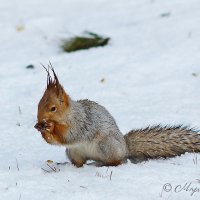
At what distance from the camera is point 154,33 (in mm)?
8602

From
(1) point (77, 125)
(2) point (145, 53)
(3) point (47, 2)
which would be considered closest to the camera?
(1) point (77, 125)

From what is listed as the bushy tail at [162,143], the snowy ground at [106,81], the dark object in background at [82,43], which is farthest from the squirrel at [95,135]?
the dark object in background at [82,43]

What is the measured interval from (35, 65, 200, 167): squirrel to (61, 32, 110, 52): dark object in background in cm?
339

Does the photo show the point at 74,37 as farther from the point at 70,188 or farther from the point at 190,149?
the point at 70,188

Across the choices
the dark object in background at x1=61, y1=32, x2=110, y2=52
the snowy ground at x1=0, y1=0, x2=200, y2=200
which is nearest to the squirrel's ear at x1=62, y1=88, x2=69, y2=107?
the snowy ground at x1=0, y1=0, x2=200, y2=200

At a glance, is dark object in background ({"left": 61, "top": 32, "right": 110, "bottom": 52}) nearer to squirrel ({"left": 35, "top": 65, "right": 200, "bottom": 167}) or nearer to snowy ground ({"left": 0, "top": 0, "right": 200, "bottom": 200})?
snowy ground ({"left": 0, "top": 0, "right": 200, "bottom": 200})

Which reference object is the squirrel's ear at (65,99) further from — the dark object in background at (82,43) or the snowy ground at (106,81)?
the dark object in background at (82,43)

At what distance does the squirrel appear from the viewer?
14.8ft

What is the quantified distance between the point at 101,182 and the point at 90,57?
12.7ft

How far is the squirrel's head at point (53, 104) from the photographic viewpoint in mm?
4449

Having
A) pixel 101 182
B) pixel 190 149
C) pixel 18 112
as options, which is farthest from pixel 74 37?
pixel 101 182

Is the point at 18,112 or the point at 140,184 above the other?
the point at 140,184

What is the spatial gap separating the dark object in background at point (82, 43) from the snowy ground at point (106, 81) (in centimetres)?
11

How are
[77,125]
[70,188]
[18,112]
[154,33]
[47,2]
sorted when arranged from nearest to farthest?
[70,188] → [77,125] → [18,112] → [154,33] → [47,2]
